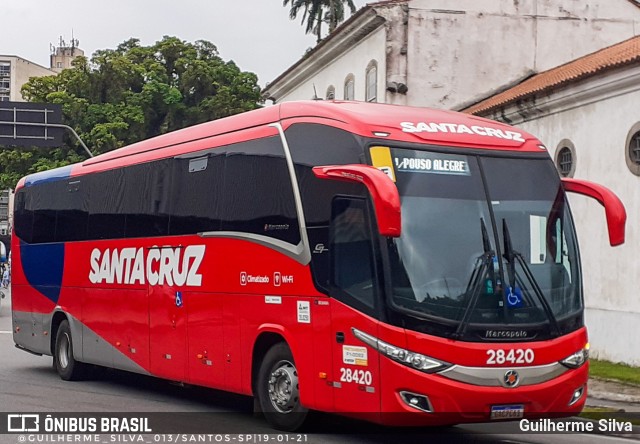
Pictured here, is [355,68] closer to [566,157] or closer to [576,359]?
[566,157]

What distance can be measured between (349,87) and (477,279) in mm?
27871

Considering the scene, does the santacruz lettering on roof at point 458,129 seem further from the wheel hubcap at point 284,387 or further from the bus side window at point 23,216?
the bus side window at point 23,216

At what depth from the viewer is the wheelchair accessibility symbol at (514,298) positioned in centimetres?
965

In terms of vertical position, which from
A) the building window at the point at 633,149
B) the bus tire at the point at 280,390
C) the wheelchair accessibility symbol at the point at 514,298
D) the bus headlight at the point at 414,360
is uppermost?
the building window at the point at 633,149

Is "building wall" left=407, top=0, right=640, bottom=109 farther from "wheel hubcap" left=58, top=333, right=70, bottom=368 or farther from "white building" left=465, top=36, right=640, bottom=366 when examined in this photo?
"wheel hubcap" left=58, top=333, right=70, bottom=368

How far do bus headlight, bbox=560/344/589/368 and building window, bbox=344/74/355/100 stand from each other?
26.7 metres

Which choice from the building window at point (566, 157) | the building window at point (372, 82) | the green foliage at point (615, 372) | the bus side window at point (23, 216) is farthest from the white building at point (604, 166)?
the building window at point (372, 82)

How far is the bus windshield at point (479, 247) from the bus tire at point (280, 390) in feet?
5.92

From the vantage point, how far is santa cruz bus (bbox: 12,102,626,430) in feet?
31.0

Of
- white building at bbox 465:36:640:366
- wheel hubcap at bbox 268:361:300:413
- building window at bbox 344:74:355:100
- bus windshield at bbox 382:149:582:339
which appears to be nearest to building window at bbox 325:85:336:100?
building window at bbox 344:74:355:100

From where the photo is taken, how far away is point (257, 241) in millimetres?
11500

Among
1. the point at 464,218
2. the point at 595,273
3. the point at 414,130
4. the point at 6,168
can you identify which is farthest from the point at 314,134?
the point at 6,168

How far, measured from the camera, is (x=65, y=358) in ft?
55.1

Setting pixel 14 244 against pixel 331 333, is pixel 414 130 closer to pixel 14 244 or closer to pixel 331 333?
pixel 331 333
